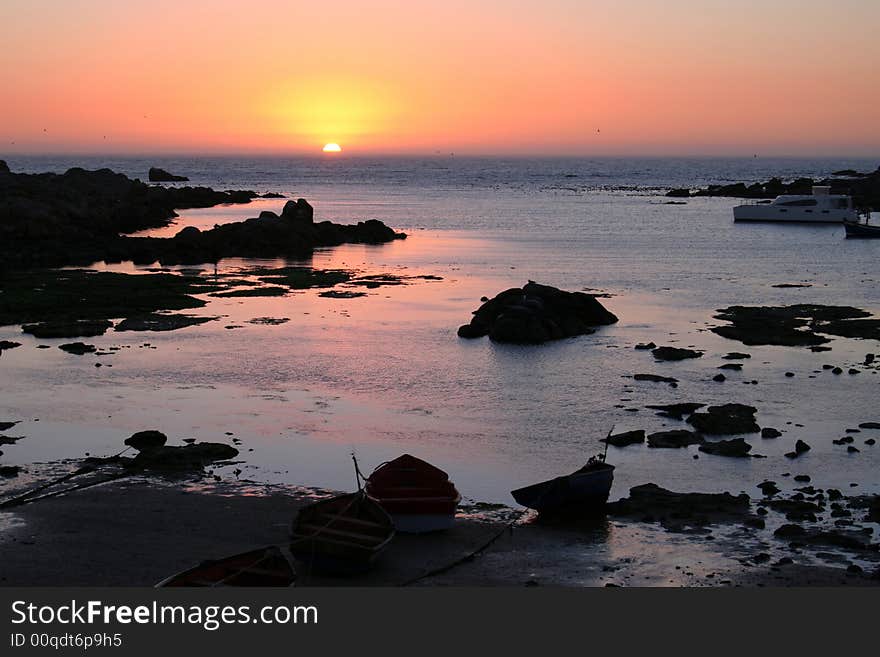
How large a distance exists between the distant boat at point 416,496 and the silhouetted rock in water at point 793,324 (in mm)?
20600

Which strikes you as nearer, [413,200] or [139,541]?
[139,541]

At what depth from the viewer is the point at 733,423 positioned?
2530cm

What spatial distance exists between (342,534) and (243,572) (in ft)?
8.39

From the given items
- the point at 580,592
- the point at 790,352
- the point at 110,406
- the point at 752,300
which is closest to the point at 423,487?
the point at 580,592

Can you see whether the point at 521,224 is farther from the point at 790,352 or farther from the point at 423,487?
the point at 423,487

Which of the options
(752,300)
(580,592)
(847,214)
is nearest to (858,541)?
(580,592)

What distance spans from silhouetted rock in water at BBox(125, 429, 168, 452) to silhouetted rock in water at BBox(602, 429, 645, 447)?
1034 centimetres

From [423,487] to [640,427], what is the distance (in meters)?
8.53

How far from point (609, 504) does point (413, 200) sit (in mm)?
121847

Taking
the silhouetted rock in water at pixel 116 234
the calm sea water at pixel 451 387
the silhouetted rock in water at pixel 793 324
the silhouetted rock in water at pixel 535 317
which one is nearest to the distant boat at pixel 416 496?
the calm sea water at pixel 451 387

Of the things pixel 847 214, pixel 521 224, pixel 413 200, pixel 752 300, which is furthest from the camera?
pixel 413 200

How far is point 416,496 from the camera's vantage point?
Answer: 737 inches

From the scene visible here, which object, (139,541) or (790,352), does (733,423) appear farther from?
(139,541)

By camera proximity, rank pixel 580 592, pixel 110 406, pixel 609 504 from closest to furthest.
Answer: pixel 580 592, pixel 609 504, pixel 110 406
